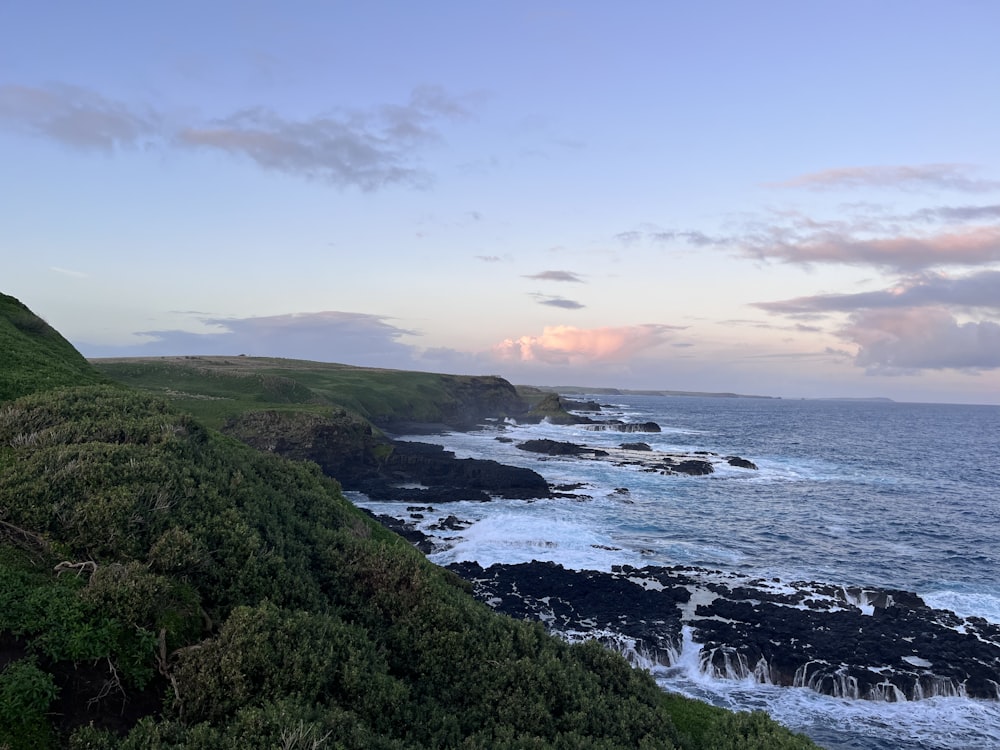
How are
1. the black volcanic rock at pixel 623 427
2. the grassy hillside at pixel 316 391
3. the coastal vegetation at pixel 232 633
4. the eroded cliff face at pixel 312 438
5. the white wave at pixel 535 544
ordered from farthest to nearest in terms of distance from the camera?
the black volcanic rock at pixel 623 427
the grassy hillside at pixel 316 391
the eroded cliff face at pixel 312 438
the white wave at pixel 535 544
the coastal vegetation at pixel 232 633

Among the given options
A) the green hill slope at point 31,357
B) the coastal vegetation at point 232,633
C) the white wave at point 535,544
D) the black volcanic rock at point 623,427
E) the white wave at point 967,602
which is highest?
the green hill slope at point 31,357

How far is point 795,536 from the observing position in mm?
44219

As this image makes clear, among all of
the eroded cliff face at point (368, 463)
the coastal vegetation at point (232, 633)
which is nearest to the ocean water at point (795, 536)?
the eroded cliff face at point (368, 463)

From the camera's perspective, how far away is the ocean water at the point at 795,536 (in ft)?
70.3

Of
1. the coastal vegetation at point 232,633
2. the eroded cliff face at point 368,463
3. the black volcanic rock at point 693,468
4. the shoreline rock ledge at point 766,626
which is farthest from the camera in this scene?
the black volcanic rock at point 693,468

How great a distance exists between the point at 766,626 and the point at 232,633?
2508cm

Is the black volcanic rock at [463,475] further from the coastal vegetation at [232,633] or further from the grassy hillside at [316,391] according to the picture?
the coastal vegetation at [232,633]

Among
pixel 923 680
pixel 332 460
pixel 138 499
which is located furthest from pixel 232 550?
pixel 332 460

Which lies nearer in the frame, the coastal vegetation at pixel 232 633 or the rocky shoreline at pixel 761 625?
the coastal vegetation at pixel 232 633

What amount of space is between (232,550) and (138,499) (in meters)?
1.96

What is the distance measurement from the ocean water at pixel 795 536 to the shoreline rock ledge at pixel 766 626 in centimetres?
84

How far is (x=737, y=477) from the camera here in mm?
68875

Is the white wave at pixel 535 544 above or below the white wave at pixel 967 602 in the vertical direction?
below

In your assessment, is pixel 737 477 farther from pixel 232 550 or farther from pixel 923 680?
pixel 232 550
